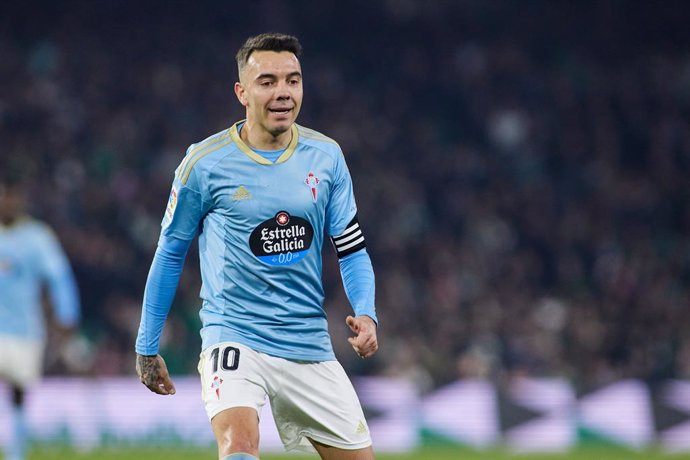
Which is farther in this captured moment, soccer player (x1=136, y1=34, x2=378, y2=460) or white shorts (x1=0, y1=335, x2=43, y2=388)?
white shorts (x1=0, y1=335, x2=43, y2=388)

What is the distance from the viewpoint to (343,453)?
17.7ft

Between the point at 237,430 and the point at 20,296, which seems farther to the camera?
the point at 20,296

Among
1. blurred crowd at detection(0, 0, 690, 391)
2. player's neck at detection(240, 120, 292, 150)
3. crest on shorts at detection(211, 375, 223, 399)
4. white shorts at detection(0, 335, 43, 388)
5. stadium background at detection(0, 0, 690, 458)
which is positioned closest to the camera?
crest on shorts at detection(211, 375, 223, 399)

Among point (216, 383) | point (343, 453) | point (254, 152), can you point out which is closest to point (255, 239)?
point (254, 152)

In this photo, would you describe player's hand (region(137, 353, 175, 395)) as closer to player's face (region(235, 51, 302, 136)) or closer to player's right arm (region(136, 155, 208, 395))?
player's right arm (region(136, 155, 208, 395))

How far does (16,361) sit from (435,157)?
12.0 metres

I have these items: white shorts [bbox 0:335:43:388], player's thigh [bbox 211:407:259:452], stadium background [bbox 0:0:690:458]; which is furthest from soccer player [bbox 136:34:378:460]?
stadium background [bbox 0:0:690:458]

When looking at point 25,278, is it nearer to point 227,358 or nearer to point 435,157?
point 227,358

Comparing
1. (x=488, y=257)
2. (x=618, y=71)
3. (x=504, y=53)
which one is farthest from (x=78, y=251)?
(x=618, y=71)

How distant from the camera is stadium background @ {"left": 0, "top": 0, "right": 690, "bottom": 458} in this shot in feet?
54.4

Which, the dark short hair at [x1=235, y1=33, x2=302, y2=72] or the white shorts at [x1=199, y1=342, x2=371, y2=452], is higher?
the dark short hair at [x1=235, y1=33, x2=302, y2=72]

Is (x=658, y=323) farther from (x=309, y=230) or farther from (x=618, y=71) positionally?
(x=309, y=230)

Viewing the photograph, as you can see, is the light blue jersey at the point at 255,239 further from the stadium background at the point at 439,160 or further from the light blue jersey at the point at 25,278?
the stadium background at the point at 439,160

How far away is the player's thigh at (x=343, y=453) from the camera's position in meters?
5.39
